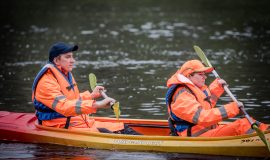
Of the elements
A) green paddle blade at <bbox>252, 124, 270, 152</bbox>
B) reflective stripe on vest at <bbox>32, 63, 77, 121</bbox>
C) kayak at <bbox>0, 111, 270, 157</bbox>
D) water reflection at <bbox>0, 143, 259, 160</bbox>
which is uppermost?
reflective stripe on vest at <bbox>32, 63, 77, 121</bbox>

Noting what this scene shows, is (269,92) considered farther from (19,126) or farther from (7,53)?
(7,53)

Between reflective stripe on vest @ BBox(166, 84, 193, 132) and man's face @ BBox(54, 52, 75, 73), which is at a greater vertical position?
man's face @ BBox(54, 52, 75, 73)

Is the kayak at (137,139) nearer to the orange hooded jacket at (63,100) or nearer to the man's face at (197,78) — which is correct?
the orange hooded jacket at (63,100)

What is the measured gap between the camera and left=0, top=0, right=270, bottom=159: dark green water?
12602 millimetres

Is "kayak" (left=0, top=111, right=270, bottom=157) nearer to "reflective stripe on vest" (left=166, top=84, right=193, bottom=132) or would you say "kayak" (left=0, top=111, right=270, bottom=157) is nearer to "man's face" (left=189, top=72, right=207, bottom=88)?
"reflective stripe on vest" (left=166, top=84, right=193, bottom=132)

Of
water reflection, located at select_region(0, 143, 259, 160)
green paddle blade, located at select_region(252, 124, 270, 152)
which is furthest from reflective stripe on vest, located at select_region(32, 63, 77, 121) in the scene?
green paddle blade, located at select_region(252, 124, 270, 152)

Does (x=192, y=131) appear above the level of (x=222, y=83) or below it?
below

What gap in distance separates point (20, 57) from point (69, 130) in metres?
9.56

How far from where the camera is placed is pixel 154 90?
1340 cm

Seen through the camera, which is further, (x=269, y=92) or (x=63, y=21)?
(x=63, y=21)

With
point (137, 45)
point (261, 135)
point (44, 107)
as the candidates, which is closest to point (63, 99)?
point (44, 107)

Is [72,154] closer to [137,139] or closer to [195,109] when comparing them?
[137,139]

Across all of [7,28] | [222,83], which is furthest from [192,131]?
[7,28]

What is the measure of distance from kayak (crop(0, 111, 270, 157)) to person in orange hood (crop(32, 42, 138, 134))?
191 mm
